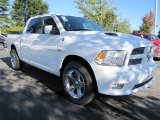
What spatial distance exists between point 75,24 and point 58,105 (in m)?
2.10

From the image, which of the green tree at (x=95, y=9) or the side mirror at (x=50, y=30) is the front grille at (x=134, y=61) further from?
the green tree at (x=95, y=9)

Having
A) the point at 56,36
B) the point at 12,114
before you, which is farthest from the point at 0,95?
the point at 56,36

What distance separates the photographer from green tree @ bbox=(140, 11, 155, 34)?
5225cm

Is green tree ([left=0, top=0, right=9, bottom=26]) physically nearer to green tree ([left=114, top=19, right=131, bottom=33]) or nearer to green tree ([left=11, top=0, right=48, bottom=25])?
green tree ([left=114, top=19, right=131, bottom=33])

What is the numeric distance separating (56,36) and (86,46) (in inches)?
46.5

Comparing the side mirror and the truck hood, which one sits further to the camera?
the side mirror

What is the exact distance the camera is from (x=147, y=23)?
54.5 meters

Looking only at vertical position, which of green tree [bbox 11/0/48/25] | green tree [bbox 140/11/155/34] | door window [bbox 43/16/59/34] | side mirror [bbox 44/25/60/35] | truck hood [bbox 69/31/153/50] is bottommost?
green tree [bbox 140/11/155/34]

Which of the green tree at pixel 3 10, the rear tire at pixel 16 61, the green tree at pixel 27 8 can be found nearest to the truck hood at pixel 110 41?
the rear tire at pixel 16 61

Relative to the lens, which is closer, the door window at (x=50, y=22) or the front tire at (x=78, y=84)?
the front tire at (x=78, y=84)

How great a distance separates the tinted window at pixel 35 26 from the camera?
23.2ft

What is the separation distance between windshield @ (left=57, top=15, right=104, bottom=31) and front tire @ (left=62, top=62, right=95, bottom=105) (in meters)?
1.08

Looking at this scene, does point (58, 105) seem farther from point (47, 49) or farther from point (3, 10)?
point (3, 10)

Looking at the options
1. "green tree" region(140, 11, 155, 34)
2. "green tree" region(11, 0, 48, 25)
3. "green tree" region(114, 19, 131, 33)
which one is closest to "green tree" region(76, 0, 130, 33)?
"green tree" region(114, 19, 131, 33)
